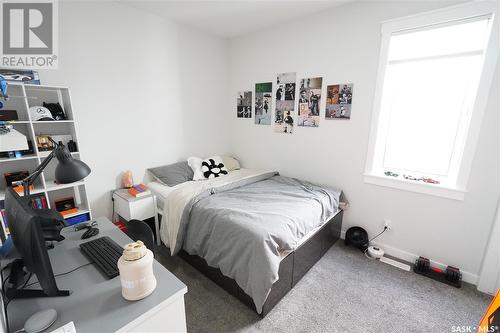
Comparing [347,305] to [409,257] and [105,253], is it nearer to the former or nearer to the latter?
[409,257]

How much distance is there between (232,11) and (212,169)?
1.87 meters

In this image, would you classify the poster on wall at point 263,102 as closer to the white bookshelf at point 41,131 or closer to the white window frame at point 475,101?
the white window frame at point 475,101

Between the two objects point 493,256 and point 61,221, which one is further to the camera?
point 493,256

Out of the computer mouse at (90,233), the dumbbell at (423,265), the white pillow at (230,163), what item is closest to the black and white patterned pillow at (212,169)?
the white pillow at (230,163)

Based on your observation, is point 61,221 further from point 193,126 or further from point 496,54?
point 496,54

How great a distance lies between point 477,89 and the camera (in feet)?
5.95

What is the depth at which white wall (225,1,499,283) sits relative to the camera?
75.7 inches

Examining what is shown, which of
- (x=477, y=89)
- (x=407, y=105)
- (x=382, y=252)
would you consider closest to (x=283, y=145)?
(x=407, y=105)

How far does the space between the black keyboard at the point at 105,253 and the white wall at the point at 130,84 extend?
1397mm

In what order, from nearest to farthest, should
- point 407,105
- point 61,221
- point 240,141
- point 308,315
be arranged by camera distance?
point 61,221 → point 308,315 → point 407,105 → point 240,141

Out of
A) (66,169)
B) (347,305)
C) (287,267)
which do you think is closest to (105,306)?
(66,169)

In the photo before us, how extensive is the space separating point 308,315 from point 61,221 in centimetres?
177

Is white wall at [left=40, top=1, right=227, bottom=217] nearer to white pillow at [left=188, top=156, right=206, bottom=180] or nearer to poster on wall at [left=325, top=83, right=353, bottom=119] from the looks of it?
white pillow at [left=188, top=156, right=206, bottom=180]

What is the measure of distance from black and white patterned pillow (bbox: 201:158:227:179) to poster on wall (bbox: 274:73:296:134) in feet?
3.06
